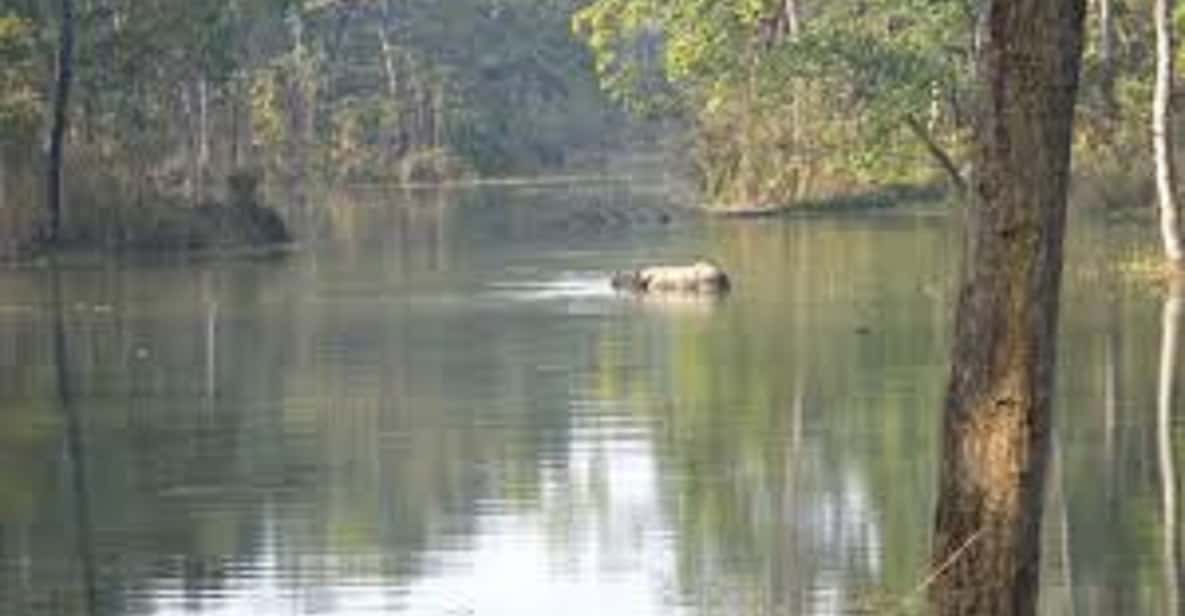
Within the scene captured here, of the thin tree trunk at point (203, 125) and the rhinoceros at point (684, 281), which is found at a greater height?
the thin tree trunk at point (203, 125)

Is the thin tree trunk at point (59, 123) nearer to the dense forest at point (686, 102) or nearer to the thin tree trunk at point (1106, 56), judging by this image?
the dense forest at point (686, 102)

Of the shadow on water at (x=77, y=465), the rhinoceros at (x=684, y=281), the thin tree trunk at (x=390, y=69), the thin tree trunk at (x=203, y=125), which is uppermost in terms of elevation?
the thin tree trunk at (x=390, y=69)

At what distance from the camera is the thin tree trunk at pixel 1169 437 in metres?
13.2

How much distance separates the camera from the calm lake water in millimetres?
14047

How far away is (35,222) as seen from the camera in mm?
43969

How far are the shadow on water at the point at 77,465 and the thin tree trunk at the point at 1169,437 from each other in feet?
16.2

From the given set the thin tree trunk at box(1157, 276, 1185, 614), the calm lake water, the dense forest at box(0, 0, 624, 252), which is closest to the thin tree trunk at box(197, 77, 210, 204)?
the dense forest at box(0, 0, 624, 252)

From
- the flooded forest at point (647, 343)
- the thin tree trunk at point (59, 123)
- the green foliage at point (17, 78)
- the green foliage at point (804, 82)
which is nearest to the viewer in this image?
the flooded forest at point (647, 343)

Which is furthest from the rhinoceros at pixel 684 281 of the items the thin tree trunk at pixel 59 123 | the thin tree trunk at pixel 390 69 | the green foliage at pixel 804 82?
the thin tree trunk at pixel 390 69

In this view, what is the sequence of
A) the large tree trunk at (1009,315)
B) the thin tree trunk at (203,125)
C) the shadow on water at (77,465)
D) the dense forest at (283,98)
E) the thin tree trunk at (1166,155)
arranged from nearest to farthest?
the large tree trunk at (1009,315) < the shadow on water at (77,465) < the thin tree trunk at (1166,155) < the dense forest at (283,98) < the thin tree trunk at (203,125)

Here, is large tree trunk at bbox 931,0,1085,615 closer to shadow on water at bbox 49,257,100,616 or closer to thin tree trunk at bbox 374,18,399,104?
shadow on water at bbox 49,257,100,616

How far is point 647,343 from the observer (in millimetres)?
27359

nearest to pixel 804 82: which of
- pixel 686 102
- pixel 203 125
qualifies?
pixel 686 102

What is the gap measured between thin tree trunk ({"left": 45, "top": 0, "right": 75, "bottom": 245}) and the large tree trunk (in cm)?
3712
